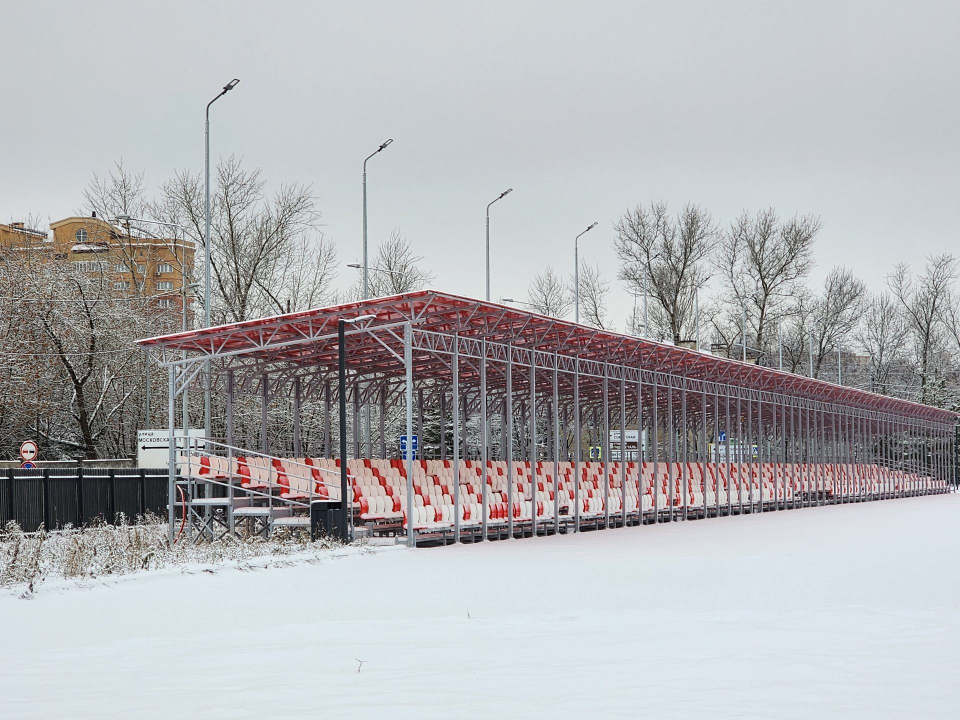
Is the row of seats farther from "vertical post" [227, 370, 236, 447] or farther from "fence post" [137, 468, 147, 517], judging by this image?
"fence post" [137, 468, 147, 517]

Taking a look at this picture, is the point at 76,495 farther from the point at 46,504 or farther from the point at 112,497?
the point at 112,497

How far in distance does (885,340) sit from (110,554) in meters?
75.0

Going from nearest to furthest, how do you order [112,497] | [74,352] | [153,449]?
[112,497]
[153,449]
[74,352]

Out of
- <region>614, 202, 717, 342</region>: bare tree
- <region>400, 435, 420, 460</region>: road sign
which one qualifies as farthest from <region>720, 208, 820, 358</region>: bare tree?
<region>400, 435, 420, 460</region>: road sign

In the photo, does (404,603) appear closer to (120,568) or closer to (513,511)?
A: (120,568)

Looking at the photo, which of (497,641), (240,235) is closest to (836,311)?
(240,235)

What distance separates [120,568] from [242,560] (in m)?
2.10

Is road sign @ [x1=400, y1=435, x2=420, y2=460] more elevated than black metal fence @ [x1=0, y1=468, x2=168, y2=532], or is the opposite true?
road sign @ [x1=400, y1=435, x2=420, y2=460]

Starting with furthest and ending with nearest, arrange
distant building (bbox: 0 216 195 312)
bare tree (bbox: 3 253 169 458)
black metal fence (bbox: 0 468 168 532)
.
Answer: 1. distant building (bbox: 0 216 195 312)
2. bare tree (bbox: 3 253 169 458)
3. black metal fence (bbox: 0 468 168 532)

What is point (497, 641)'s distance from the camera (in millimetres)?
10078

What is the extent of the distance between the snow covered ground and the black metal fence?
39.2 ft

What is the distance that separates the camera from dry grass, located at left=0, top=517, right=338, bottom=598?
1495 centimetres

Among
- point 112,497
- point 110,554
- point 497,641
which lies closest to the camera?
point 497,641

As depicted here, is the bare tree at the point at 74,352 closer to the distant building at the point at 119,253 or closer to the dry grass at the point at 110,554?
the distant building at the point at 119,253
